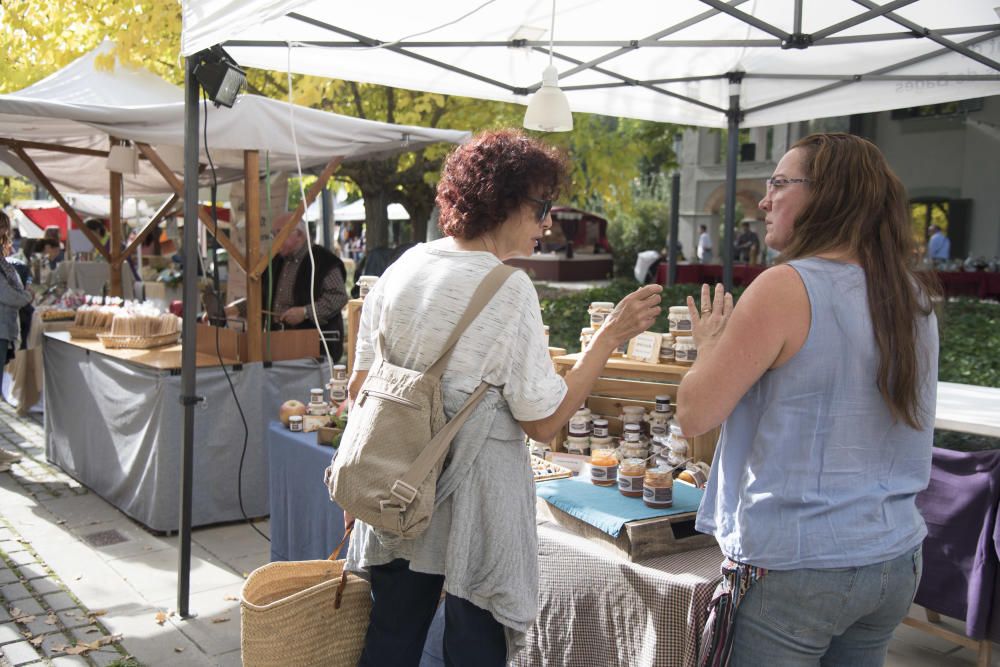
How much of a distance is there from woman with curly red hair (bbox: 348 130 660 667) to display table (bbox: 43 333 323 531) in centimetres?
315

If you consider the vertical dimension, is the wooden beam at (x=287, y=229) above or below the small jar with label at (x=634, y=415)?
above

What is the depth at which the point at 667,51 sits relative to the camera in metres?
5.09

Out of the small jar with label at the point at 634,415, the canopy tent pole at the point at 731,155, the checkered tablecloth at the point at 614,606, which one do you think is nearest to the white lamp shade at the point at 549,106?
the small jar with label at the point at 634,415

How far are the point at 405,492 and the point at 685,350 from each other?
148 centimetres

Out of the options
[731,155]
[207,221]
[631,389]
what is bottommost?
[631,389]

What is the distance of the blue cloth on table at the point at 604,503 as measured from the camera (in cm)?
239

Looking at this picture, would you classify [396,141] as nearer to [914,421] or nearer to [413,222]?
[914,421]

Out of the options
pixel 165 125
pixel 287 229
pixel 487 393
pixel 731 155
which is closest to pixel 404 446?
pixel 487 393

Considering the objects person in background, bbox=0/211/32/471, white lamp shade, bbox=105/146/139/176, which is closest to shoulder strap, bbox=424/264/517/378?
white lamp shade, bbox=105/146/139/176

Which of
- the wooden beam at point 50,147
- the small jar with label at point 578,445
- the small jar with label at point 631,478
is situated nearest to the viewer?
the small jar with label at point 631,478

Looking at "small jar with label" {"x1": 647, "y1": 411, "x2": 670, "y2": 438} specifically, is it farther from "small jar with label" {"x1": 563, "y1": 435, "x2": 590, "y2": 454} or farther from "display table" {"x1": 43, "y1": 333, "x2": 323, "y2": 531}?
"display table" {"x1": 43, "y1": 333, "x2": 323, "y2": 531}

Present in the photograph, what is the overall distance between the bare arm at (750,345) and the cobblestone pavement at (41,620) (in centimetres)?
288

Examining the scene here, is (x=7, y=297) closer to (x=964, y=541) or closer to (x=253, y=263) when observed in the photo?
(x=253, y=263)

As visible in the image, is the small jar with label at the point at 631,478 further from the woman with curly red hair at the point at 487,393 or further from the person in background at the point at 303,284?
the person in background at the point at 303,284
